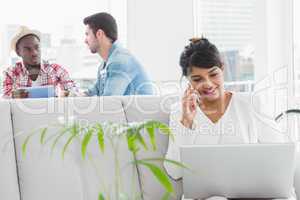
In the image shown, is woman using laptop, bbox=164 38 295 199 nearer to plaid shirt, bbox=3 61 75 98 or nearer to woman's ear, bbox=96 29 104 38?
woman's ear, bbox=96 29 104 38

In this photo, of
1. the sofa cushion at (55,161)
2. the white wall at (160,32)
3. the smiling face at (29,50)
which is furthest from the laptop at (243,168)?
the white wall at (160,32)

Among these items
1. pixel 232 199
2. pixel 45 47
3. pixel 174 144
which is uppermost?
pixel 45 47

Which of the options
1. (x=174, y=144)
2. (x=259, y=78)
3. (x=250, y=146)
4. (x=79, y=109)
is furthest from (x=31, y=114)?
(x=259, y=78)

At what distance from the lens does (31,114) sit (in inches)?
81.7

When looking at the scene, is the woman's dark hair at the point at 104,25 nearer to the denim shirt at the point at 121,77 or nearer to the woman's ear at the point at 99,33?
the woman's ear at the point at 99,33

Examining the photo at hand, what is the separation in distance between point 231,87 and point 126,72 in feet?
5.03

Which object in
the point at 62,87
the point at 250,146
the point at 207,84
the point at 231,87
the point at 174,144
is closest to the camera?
the point at 250,146

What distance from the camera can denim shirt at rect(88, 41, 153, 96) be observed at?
2.80 meters

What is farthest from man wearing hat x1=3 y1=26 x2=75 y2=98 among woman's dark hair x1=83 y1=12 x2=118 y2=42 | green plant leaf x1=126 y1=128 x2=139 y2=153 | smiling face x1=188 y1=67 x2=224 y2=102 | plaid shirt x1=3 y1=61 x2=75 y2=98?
green plant leaf x1=126 y1=128 x2=139 y2=153

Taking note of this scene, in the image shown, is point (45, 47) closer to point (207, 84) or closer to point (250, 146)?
point (207, 84)

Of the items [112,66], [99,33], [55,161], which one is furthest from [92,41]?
[55,161]

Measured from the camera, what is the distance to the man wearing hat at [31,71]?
323 centimetres

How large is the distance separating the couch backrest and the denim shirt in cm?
83

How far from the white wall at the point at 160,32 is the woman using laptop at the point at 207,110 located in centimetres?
191
